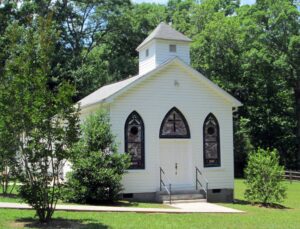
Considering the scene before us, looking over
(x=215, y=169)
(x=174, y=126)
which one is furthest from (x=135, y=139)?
(x=215, y=169)

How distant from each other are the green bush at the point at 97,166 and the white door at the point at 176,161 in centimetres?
283

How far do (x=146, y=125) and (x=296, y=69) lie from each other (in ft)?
77.7

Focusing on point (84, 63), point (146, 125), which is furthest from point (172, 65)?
point (84, 63)

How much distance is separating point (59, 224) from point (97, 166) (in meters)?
5.69

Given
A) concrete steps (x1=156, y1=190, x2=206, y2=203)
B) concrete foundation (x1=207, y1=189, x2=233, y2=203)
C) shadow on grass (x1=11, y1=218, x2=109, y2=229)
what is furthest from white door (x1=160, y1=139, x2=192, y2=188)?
shadow on grass (x1=11, y1=218, x2=109, y2=229)

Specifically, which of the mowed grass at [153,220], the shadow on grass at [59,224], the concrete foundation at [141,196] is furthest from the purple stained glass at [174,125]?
the shadow on grass at [59,224]

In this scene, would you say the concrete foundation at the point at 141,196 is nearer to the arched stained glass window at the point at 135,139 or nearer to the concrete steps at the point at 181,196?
the concrete steps at the point at 181,196

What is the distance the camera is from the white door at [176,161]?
20.4 meters

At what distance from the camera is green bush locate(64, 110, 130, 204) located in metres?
16.9

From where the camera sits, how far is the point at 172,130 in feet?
67.1

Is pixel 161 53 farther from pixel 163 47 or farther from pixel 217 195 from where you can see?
pixel 217 195

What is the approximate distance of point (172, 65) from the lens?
20484mm

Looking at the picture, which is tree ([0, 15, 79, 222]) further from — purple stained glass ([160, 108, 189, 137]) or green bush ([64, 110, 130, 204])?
purple stained glass ([160, 108, 189, 137])

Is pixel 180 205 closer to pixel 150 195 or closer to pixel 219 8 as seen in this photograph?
pixel 150 195
